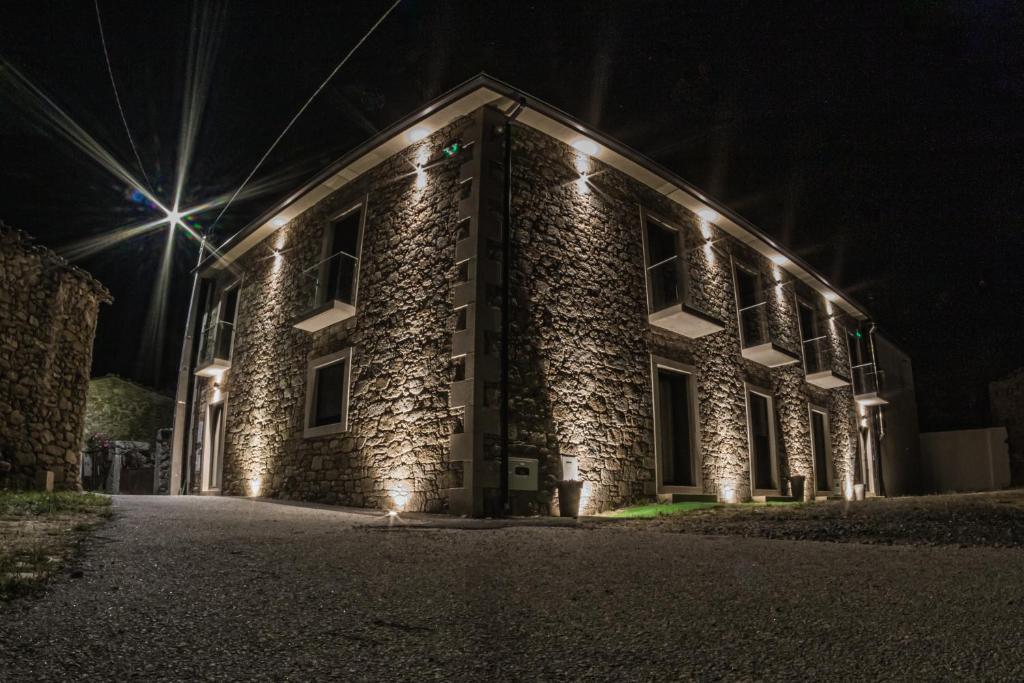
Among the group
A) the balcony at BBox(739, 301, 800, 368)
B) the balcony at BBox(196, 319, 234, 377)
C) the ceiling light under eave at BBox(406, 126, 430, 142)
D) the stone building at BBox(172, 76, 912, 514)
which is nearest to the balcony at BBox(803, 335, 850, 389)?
the stone building at BBox(172, 76, 912, 514)

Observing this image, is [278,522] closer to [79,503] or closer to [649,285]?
[79,503]

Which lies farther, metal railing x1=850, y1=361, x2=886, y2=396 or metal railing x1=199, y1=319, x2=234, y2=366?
metal railing x1=850, y1=361, x2=886, y2=396

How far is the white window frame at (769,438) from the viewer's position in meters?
10.9

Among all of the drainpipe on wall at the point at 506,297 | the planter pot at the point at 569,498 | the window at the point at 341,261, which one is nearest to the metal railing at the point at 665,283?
the drainpipe on wall at the point at 506,297

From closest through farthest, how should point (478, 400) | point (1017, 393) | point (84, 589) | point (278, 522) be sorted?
1. point (84, 589)
2. point (278, 522)
3. point (478, 400)
4. point (1017, 393)

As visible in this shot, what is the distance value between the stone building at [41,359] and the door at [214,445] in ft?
11.1

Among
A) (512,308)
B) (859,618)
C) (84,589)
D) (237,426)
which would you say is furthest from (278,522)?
(237,426)

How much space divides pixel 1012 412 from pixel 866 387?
5.56 meters

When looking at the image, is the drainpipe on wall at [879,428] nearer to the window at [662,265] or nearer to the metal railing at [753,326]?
the metal railing at [753,326]

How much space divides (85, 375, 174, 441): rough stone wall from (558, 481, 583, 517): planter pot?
1335cm

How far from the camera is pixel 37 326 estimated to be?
789 cm

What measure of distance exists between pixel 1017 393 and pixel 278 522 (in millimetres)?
21369

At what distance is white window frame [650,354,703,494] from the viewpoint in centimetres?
910

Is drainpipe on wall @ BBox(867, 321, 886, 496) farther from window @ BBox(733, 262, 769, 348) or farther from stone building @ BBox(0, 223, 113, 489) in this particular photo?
stone building @ BBox(0, 223, 113, 489)
